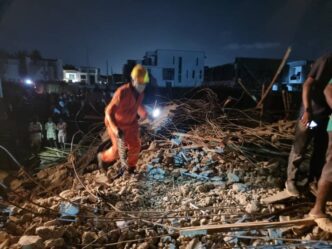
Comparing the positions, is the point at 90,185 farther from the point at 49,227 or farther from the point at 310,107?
the point at 310,107

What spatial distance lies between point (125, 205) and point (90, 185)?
1.00 meters

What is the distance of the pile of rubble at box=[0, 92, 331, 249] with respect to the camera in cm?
242

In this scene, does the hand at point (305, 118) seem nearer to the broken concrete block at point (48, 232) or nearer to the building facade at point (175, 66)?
the broken concrete block at point (48, 232)

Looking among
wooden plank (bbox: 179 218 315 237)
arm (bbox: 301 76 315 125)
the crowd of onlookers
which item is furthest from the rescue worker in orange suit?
the crowd of onlookers

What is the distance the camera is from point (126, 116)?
3.96 metres

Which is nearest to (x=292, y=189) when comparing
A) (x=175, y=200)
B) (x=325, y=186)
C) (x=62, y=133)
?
(x=325, y=186)

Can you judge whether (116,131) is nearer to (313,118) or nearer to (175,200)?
(175,200)

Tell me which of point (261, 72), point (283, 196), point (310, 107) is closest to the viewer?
point (310, 107)

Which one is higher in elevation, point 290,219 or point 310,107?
point 310,107

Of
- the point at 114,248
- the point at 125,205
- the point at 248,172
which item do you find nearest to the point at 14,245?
the point at 114,248

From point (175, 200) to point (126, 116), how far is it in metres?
1.49

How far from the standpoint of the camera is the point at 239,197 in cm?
312

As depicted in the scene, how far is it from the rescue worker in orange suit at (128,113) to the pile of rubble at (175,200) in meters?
0.42

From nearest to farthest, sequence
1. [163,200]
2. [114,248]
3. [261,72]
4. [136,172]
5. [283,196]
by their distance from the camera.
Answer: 1. [114,248]
2. [283,196]
3. [163,200]
4. [136,172]
5. [261,72]
